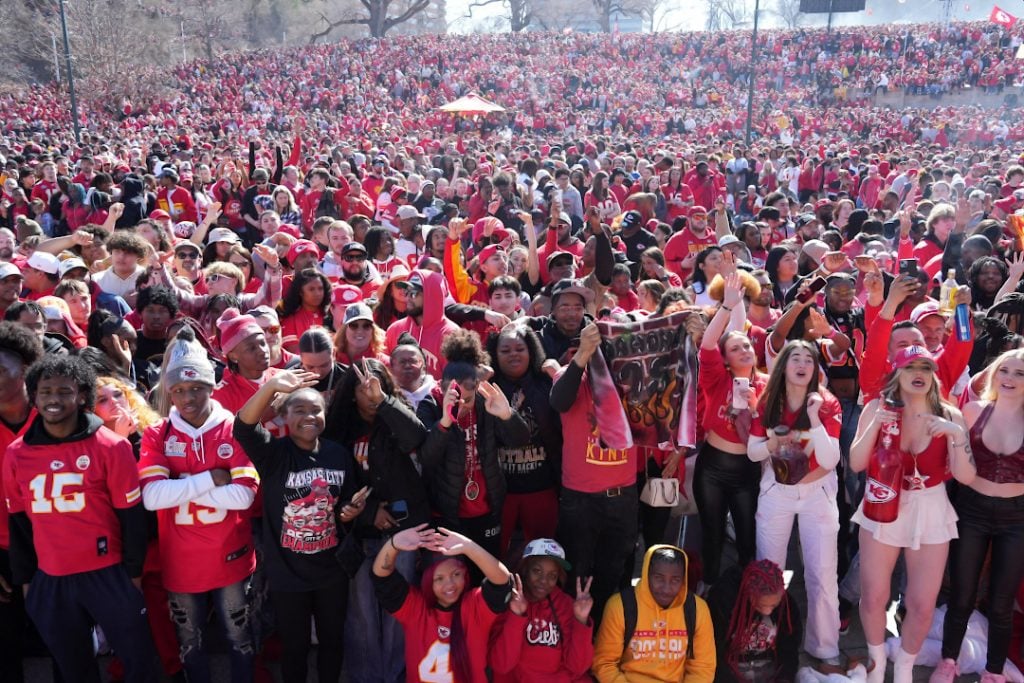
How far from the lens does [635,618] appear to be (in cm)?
376

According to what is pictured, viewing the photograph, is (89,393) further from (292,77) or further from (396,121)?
(292,77)

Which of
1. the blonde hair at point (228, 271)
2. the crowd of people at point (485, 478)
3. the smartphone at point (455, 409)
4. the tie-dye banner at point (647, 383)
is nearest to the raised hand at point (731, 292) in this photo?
the crowd of people at point (485, 478)

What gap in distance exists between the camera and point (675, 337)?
364 cm

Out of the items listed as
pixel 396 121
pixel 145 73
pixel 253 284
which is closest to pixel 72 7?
pixel 145 73

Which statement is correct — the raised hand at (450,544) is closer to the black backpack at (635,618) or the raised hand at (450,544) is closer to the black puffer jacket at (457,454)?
the black puffer jacket at (457,454)

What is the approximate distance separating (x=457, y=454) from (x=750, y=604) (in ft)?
5.12

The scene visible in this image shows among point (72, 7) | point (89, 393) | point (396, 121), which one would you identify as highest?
point (72, 7)

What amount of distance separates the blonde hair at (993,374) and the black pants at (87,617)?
13.1 feet

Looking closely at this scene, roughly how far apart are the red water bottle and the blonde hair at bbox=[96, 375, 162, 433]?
11.0ft

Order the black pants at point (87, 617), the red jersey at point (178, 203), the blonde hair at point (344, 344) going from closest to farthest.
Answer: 1. the black pants at point (87, 617)
2. the blonde hair at point (344, 344)
3. the red jersey at point (178, 203)

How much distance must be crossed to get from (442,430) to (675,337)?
3.68 feet

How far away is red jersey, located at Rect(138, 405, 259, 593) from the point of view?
3455 mm

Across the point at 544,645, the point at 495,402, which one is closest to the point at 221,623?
the point at 544,645

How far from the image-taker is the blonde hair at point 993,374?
12.4 ft
